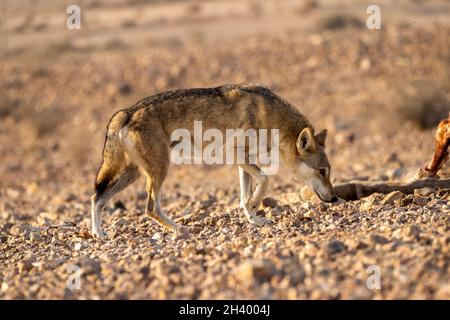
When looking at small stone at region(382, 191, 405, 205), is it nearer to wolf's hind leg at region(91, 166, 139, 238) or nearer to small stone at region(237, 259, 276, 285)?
wolf's hind leg at region(91, 166, 139, 238)

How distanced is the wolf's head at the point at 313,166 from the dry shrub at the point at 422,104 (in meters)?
7.95

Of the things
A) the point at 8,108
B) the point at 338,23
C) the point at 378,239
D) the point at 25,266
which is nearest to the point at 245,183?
the point at 378,239

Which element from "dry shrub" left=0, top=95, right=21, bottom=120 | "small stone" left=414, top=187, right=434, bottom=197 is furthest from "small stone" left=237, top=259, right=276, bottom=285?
"dry shrub" left=0, top=95, right=21, bottom=120

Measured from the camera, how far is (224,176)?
1485 centimetres

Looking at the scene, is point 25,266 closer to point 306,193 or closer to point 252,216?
point 252,216

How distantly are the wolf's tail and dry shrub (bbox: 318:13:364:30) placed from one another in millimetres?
18676

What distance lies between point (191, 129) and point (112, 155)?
939 mm

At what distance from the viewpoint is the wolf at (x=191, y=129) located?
8.66m

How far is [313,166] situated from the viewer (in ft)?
31.1

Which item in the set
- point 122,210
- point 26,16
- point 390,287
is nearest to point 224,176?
point 122,210

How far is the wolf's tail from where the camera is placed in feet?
28.7

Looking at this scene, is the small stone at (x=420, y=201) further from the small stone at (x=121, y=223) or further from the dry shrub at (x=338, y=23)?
the dry shrub at (x=338, y=23)

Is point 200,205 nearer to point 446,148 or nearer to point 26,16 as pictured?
point 446,148
